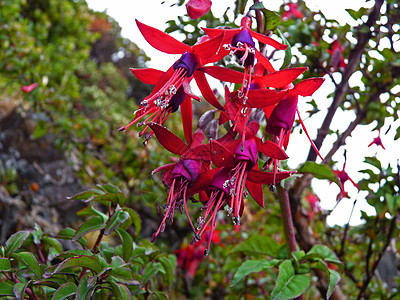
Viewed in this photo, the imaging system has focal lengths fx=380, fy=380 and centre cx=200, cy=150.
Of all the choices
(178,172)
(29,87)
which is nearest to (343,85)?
(178,172)

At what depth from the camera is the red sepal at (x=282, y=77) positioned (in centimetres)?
45

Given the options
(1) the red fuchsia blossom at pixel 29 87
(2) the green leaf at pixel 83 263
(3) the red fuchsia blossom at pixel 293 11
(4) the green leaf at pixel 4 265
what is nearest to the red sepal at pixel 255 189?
(2) the green leaf at pixel 83 263

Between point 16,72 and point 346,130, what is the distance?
5.55 ft

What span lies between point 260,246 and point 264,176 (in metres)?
0.34

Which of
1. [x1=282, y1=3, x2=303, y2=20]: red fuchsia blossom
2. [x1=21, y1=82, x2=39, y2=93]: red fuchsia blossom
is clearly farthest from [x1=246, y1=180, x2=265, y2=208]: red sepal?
[x1=21, y1=82, x2=39, y2=93]: red fuchsia blossom

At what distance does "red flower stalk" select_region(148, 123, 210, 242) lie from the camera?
475 mm

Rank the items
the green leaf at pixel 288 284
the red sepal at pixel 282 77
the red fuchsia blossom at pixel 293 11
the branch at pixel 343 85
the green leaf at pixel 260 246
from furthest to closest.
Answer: the red fuchsia blossom at pixel 293 11 → the branch at pixel 343 85 → the green leaf at pixel 260 246 → the green leaf at pixel 288 284 → the red sepal at pixel 282 77

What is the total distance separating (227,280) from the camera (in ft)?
5.15

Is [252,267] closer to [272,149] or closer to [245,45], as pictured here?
[272,149]

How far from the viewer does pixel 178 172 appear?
0.47 m

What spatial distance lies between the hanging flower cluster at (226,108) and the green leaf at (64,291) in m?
0.14

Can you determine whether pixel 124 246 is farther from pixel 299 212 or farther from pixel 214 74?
pixel 299 212

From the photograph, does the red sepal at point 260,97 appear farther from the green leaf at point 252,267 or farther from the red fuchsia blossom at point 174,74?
the green leaf at point 252,267

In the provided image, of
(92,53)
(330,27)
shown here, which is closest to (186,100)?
(330,27)
